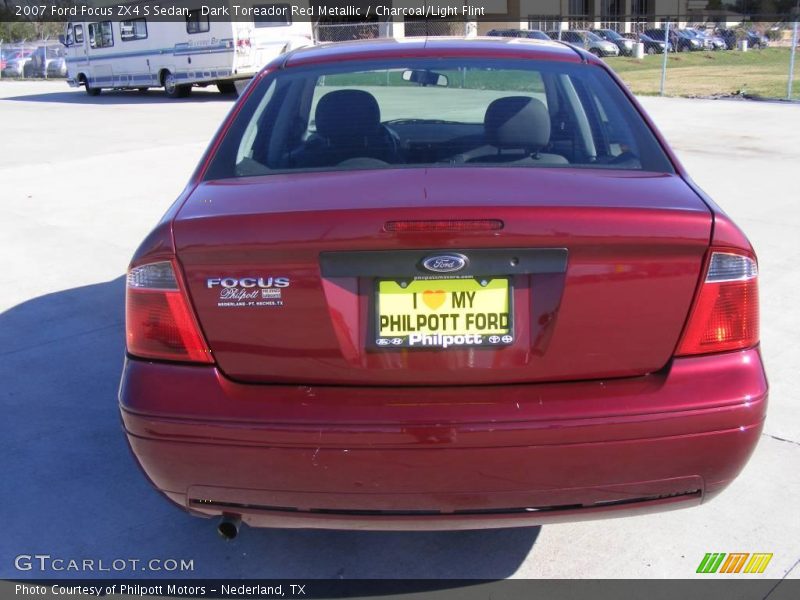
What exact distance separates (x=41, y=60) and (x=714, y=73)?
A: 28.6 meters

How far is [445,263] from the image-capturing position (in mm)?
2350

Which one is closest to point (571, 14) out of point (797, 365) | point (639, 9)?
point (639, 9)

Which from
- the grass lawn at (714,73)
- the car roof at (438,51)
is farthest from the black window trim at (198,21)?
the car roof at (438,51)

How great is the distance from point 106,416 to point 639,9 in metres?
69.4

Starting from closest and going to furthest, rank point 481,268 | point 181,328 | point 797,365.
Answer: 1. point 481,268
2. point 181,328
3. point 797,365

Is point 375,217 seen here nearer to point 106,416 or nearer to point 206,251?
point 206,251

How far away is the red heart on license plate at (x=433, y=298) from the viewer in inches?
93.7

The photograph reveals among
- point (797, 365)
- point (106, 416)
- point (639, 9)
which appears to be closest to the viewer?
point (106, 416)

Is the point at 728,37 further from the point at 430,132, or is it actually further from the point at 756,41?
the point at 430,132

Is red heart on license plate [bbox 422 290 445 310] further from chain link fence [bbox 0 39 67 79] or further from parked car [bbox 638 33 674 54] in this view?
parked car [bbox 638 33 674 54]

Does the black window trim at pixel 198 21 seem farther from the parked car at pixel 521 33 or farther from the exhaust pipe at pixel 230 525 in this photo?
the exhaust pipe at pixel 230 525

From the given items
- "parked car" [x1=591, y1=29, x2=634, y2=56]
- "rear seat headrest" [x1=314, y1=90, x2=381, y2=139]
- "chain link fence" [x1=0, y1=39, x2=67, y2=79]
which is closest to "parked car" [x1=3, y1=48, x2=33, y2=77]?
"chain link fence" [x1=0, y1=39, x2=67, y2=79]

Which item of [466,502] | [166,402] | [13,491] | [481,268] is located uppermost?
[481,268]

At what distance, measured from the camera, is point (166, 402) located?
2.48 m
